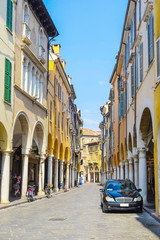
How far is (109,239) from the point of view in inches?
351

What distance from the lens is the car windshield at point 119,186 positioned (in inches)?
671

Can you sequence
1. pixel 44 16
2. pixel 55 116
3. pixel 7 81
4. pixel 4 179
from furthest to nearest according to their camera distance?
pixel 55 116 < pixel 44 16 < pixel 7 81 < pixel 4 179

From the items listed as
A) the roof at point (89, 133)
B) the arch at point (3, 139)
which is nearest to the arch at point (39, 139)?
the arch at point (3, 139)

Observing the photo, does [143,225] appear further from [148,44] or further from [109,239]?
[148,44]

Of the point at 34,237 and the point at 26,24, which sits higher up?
the point at 26,24

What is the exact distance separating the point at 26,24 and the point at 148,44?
1005 cm

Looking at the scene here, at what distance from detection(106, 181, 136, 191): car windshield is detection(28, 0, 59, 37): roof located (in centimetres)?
1429

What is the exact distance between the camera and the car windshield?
55.9 feet

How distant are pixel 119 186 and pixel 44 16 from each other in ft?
53.7

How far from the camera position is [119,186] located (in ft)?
56.5

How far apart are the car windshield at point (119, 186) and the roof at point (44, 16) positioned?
1429 centimetres

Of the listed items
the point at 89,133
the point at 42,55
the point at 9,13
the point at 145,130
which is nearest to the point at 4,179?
the point at 145,130

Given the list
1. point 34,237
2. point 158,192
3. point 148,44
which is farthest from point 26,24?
point 34,237

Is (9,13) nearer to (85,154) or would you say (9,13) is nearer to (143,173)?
(143,173)
